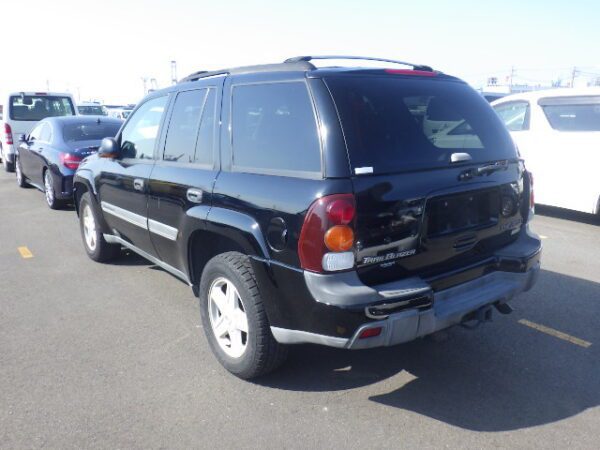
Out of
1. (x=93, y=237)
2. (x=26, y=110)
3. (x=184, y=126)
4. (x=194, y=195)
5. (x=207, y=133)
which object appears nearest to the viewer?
(x=194, y=195)

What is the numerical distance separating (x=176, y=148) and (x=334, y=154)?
169cm

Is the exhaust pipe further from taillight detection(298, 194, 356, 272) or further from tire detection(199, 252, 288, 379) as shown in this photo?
tire detection(199, 252, 288, 379)

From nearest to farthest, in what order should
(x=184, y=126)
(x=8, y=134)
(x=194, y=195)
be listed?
(x=194, y=195), (x=184, y=126), (x=8, y=134)

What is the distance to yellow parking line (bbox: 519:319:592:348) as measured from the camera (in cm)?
377

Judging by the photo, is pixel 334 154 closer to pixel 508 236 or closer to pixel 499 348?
pixel 508 236

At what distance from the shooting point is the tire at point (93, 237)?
5570 millimetres

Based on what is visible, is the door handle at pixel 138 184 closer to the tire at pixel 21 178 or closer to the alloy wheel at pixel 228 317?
the alloy wheel at pixel 228 317

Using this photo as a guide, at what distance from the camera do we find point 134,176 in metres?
4.38

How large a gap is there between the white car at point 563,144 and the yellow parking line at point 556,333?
381cm

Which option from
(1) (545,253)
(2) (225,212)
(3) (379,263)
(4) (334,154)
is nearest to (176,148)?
(2) (225,212)

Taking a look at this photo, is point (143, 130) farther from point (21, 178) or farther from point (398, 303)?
point (21, 178)

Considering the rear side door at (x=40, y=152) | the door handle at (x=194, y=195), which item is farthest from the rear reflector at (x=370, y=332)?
the rear side door at (x=40, y=152)

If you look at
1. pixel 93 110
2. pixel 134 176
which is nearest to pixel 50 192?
pixel 134 176

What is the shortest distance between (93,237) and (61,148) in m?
3.61
